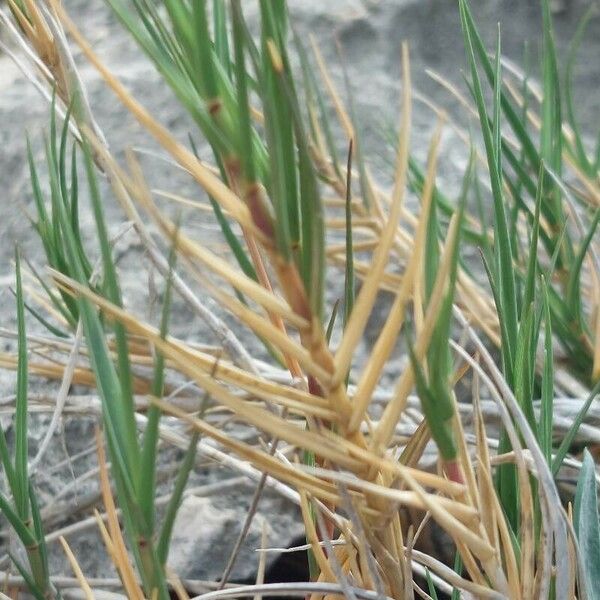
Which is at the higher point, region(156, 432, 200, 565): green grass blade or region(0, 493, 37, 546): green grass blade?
region(156, 432, 200, 565): green grass blade

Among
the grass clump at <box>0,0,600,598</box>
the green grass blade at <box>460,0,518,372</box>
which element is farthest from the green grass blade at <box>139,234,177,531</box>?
the green grass blade at <box>460,0,518,372</box>

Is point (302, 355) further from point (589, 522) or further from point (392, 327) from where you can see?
point (589, 522)

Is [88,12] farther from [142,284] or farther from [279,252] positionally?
[279,252]

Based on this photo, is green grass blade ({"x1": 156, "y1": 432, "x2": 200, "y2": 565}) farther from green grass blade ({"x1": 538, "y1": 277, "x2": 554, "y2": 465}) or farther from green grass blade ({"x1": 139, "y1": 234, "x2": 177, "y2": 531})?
green grass blade ({"x1": 538, "y1": 277, "x2": 554, "y2": 465})

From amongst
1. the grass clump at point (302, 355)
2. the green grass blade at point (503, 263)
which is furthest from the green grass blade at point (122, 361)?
the green grass blade at point (503, 263)

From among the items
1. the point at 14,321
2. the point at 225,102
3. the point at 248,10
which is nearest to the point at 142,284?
the point at 14,321

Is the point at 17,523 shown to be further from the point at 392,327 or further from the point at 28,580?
the point at 392,327

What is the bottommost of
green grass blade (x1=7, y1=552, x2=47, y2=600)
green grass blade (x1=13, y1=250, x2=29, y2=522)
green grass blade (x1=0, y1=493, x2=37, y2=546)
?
green grass blade (x1=7, y1=552, x2=47, y2=600)

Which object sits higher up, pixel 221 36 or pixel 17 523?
pixel 221 36

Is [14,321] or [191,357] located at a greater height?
[191,357]

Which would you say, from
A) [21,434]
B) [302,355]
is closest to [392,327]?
[302,355]

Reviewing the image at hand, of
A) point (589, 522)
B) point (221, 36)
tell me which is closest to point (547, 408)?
point (589, 522)
